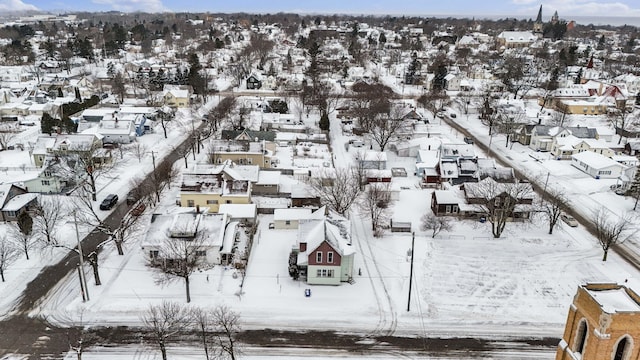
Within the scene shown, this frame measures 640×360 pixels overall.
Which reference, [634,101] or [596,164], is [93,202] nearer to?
[596,164]

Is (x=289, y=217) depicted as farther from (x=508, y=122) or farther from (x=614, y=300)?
(x=508, y=122)

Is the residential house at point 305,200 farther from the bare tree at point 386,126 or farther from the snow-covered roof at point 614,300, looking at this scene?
the snow-covered roof at point 614,300

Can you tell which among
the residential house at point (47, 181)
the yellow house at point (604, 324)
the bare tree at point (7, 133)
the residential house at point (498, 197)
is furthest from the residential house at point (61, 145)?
the yellow house at point (604, 324)

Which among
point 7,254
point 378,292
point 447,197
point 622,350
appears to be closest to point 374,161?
point 447,197

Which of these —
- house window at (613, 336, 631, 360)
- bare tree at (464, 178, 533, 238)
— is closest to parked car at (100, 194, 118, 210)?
bare tree at (464, 178, 533, 238)

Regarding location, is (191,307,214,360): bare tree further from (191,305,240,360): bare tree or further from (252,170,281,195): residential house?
(252,170,281,195): residential house

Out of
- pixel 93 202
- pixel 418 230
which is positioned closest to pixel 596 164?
pixel 418 230
